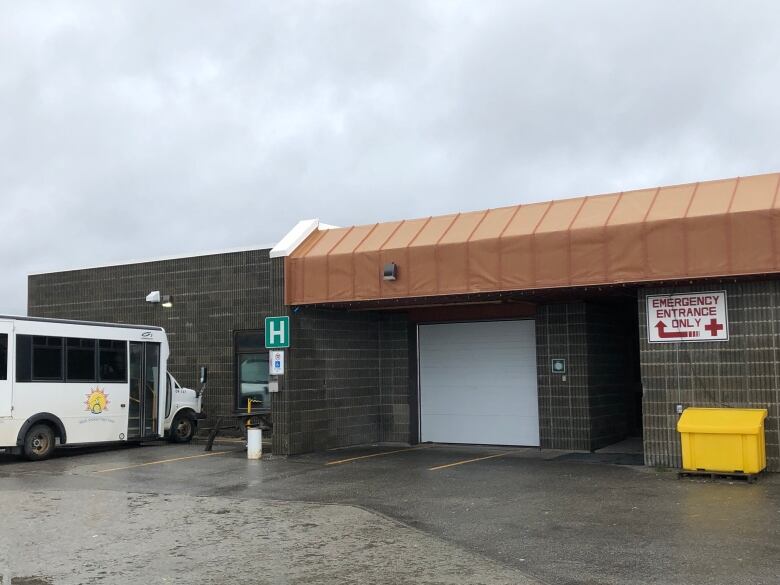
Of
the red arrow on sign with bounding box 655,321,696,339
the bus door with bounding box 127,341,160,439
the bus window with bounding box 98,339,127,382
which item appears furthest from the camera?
the bus door with bounding box 127,341,160,439

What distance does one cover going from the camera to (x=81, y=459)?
663 inches

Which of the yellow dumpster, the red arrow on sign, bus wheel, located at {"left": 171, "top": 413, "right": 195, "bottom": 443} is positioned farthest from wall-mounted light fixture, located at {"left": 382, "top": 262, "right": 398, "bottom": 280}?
bus wheel, located at {"left": 171, "top": 413, "right": 195, "bottom": 443}

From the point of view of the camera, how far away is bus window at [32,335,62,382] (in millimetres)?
16547

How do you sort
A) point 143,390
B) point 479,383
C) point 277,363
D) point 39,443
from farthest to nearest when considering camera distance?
point 143,390 < point 479,383 < point 39,443 < point 277,363

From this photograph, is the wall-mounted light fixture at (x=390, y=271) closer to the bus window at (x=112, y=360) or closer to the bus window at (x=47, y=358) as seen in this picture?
the bus window at (x=112, y=360)

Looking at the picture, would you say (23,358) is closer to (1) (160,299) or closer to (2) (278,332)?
(2) (278,332)

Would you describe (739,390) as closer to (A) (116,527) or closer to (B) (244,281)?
(A) (116,527)

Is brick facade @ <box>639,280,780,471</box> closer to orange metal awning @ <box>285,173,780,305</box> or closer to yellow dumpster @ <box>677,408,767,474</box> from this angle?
yellow dumpster @ <box>677,408,767,474</box>

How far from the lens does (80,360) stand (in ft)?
57.3

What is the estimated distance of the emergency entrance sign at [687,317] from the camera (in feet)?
42.2

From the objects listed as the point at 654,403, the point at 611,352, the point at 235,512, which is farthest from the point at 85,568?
the point at 611,352

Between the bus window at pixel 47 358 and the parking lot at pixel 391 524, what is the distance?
2325 mm

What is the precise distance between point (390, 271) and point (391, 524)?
6394 millimetres

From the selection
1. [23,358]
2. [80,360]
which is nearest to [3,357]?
[23,358]
